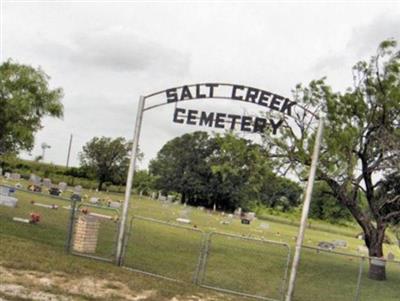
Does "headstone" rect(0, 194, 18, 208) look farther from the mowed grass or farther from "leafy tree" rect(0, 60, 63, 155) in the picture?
"leafy tree" rect(0, 60, 63, 155)

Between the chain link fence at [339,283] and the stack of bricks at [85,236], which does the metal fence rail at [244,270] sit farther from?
the stack of bricks at [85,236]

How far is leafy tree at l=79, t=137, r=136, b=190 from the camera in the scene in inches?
2963

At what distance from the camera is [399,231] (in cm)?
2117

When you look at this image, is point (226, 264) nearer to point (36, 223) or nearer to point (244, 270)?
point (244, 270)

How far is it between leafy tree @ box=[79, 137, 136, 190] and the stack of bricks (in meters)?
60.9

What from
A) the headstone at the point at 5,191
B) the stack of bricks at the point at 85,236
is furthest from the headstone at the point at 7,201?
the stack of bricks at the point at 85,236

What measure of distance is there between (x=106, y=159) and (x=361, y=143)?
2351 inches

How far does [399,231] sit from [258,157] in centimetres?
713

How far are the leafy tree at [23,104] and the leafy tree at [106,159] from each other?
44486mm

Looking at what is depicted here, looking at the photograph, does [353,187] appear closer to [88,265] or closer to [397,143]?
[397,143]

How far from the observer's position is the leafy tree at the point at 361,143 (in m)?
18.1

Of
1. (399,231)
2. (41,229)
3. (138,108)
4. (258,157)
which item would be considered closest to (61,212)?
(41,229)

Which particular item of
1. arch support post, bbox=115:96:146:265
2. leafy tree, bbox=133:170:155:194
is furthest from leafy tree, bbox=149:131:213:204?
arch support post, bbox=115:96:146:265

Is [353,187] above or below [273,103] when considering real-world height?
below
